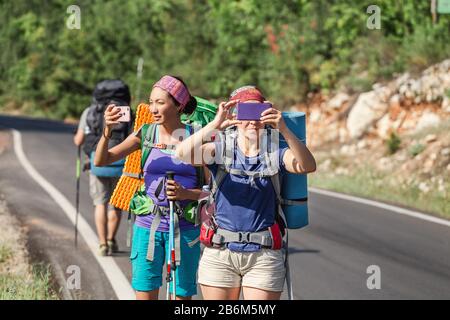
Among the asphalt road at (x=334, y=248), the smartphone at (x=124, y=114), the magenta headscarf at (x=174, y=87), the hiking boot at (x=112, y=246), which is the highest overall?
the magenta headscarf at (x=174, y=87)

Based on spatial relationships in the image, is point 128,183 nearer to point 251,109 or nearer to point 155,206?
point 155,206

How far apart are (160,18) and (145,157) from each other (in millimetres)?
46855

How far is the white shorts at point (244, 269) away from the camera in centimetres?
566

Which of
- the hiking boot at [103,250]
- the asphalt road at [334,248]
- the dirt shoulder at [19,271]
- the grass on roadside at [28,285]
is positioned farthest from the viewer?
A: the hiking boot at [103,250]

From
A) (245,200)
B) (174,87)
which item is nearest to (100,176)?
(174,87)

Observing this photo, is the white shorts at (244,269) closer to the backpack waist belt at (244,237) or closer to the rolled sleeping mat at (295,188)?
the backpack waist belt at (244,237)

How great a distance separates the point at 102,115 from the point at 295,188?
5008 mm

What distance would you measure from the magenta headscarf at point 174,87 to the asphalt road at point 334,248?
10.6ft

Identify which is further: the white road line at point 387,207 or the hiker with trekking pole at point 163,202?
the white road line at point 387,207

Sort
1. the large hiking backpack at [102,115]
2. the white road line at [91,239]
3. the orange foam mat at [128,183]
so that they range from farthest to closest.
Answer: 1. the large hiking backpack at [102,115]
2. the white road line at [91,239]
3. the orange foam mat at [128,183]

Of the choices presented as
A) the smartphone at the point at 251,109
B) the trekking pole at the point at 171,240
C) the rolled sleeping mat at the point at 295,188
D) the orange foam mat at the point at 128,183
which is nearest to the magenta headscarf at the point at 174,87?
the trekking pole at the point at 171,240

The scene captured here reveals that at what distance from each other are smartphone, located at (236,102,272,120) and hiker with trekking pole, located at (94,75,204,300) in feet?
3.00

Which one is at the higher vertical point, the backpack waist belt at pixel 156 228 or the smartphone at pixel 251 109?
the smartphone at pixel 251 109

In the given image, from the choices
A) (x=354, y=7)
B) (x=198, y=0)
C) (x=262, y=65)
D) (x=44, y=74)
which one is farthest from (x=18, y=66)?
(x=354, y=7)
